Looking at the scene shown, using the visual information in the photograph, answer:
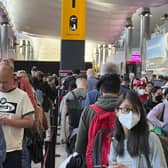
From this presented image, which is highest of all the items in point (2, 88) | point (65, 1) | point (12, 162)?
point (65, 1)

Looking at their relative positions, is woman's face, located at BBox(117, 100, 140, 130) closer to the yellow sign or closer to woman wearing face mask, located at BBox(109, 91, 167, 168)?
woman wearing face mask, located at BBox(109, 91, 167, 168)

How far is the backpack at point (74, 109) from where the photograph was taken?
19.1 ft

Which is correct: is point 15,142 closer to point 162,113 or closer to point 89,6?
point 162,113

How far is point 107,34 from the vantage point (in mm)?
29516

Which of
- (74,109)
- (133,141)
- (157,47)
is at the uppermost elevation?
(157,47)

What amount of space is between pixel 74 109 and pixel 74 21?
3.91 metres

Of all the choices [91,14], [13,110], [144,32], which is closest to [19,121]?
[13,110]

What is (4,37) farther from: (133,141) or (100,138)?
(133,141)

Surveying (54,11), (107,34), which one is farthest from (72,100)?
(107,34)

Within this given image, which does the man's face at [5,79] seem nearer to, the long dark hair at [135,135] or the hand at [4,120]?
the hand at [4,120]

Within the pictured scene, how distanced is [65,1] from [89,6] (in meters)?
9.07

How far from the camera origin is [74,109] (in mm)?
5957

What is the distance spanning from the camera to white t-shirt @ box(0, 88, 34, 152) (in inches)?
140

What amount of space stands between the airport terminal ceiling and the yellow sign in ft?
24.8
